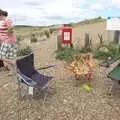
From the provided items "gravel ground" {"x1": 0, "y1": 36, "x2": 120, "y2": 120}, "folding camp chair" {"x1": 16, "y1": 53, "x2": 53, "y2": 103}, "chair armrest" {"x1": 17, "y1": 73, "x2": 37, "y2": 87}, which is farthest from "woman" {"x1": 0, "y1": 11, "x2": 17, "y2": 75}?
"chair armrest" {"x1": 17, "y1": 73, "x2": 37, "y2": 87}

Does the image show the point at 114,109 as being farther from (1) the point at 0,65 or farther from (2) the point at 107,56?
(2) the point at 107,56

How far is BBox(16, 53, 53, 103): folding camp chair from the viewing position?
6004 mm

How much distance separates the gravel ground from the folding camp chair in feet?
0.88

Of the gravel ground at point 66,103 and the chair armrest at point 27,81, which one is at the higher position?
the chair armrest at point 27,81

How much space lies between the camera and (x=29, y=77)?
21.5 feet

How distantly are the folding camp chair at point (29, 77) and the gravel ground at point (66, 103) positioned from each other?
0.27m

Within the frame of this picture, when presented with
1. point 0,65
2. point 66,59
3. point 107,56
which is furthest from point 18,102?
point 107,56

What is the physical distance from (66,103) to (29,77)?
957 mm

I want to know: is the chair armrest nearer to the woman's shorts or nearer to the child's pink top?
the woman's shorts

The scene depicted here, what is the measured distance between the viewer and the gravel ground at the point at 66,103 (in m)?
5.55

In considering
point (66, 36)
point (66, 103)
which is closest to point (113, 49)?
point (66, 36)

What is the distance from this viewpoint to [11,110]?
5797mm

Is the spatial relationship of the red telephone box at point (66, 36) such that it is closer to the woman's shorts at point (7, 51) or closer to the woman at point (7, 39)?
the woman at point (7, 39)

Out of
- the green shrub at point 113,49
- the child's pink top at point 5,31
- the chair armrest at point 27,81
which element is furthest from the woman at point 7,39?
the green shrub at point 113,49
